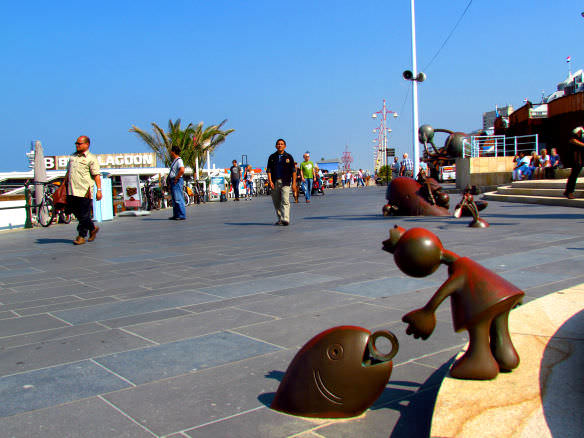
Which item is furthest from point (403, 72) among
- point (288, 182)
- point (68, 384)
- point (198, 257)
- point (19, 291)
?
point (68, 384)

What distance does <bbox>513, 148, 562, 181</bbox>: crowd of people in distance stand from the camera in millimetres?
20627

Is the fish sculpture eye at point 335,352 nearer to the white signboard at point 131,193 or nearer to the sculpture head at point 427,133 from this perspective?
the sculpture head at point 427,133

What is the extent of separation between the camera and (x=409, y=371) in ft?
8.84

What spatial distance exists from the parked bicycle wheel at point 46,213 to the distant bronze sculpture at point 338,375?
1333 cm

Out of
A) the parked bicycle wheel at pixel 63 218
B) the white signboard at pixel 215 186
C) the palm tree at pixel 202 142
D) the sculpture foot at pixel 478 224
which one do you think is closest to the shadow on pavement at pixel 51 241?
the parked bicycle wheel at pixel 63 218

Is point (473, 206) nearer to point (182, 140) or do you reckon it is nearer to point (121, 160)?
point (182, 140)

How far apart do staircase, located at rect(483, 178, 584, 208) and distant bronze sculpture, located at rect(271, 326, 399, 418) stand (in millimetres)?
12801

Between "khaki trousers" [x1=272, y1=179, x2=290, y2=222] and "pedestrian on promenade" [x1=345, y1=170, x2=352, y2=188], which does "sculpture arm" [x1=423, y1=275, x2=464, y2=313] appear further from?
"pedestrian on promenade" [x1=345, y1=170, x2=352, y2=188]

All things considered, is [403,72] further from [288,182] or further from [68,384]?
[68,384]

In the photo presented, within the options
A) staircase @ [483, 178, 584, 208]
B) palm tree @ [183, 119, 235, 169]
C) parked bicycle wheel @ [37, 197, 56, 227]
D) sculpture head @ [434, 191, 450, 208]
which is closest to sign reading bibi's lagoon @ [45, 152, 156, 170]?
palm tree @ [183, 119, 235, 169]

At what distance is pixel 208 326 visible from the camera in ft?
12.1

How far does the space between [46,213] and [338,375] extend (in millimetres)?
13972

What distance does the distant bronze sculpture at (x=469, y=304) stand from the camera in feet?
6.66

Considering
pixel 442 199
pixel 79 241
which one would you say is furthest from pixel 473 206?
pixel 79 241
